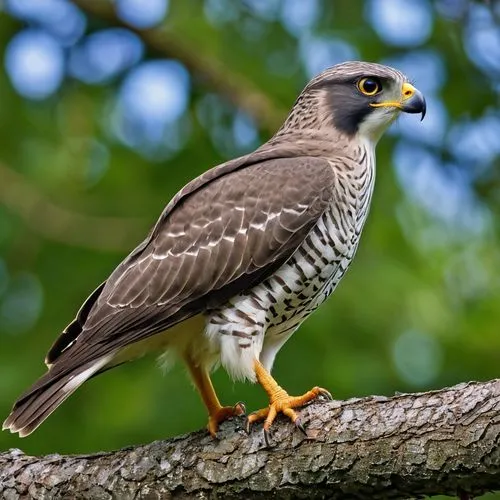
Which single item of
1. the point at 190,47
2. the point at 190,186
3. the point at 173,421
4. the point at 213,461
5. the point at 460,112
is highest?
the point at 190,47

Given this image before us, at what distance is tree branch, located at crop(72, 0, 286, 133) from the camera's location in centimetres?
955

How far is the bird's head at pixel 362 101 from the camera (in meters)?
6.67

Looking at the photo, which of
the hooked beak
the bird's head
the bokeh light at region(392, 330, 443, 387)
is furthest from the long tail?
the bokeh light at region(392, 330, 443, 387)

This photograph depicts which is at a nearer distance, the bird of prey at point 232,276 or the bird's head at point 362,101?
the bird of prey at point 232,276

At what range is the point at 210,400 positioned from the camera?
628cm

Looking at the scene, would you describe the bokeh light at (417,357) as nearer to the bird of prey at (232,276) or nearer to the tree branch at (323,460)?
the bird of prey at (232,276)

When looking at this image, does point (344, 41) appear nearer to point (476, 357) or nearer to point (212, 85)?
point (212, 85)

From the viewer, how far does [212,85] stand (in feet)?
31.8

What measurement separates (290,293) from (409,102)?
1442 mm

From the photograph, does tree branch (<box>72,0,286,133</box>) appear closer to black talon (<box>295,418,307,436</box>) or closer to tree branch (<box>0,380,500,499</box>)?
tree branch (<box>0,380,500,499</box>)

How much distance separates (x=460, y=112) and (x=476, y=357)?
201cm

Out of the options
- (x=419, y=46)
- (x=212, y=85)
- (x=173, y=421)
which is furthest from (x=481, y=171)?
(x=173, y=421)

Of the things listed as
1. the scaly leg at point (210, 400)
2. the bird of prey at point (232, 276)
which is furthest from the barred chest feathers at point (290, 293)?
the scaly leg at point (210, 400)

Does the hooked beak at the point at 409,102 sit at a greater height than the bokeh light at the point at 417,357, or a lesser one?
greater
